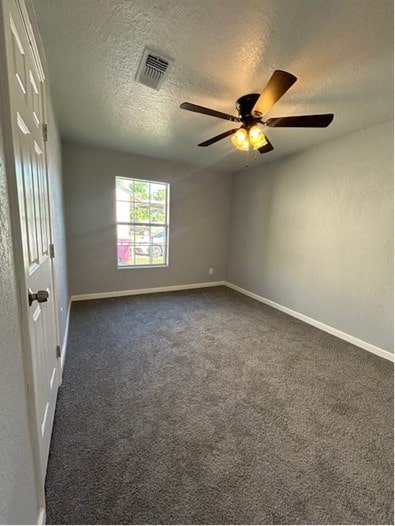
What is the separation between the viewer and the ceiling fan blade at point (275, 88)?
1.37 meters

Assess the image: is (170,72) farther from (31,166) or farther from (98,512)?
(98,512)

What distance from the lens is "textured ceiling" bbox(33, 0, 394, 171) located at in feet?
4.13

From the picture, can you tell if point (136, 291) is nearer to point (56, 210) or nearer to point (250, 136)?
point (56, 210)

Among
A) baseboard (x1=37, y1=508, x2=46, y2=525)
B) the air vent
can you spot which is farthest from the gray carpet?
the air vent

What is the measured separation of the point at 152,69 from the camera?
1.72 meters

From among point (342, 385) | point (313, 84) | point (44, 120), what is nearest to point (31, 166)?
point (44, 120)

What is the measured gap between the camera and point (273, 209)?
12.4ft

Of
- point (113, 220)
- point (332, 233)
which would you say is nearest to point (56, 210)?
point (113, 220)

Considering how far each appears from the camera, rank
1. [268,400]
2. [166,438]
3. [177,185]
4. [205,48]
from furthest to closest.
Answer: [177,185]
[268,400]
[205,48]
[166,438]

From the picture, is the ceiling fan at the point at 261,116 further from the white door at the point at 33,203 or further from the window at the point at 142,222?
the window at the point at 142,222

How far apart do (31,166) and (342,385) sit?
2.68 metres

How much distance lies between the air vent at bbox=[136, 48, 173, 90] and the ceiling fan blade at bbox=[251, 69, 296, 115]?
71 cm

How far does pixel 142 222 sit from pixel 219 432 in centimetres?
341

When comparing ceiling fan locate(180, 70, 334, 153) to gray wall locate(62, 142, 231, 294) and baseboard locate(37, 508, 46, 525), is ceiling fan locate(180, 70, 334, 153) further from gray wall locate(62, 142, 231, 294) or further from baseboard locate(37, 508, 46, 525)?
baseboard locate(37, 508, 46, 525)
